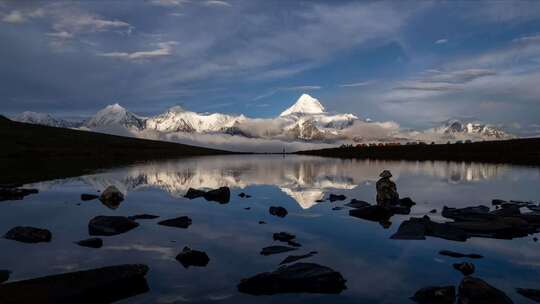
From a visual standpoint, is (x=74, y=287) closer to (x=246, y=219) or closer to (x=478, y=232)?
(x=246, y=219)

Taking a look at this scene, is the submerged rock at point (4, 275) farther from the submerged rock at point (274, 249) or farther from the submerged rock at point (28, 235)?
the submerged rock at point (274, 249)

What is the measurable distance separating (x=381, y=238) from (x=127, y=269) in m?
15.7

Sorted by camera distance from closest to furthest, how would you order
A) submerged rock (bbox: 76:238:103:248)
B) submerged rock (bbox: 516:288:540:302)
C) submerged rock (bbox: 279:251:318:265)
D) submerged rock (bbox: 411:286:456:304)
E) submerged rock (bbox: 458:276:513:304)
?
1. submerged rock (bbox: 458:276:513:304)
2. submerged rock (bbox: 411:286:456:304)
3. submerged rock (bbox: 516:288:540:302)
4. submerged rock (bbox: 279:251:318:265)
5. submerged rock (bbox: 76:238:103:248)

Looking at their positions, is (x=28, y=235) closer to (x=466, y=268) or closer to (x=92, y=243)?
(x=92, y=243)

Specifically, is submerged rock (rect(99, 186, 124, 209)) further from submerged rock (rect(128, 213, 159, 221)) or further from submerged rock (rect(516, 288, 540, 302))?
submerged rock (rect(516, 288, 540, 302))

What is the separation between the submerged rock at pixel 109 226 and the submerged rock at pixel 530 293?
2281cm

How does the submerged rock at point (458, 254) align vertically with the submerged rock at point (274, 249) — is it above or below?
above

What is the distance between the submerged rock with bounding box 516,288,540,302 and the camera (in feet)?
54.3

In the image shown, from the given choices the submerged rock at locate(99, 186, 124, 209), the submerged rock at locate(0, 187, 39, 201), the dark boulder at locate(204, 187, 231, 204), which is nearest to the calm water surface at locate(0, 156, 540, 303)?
the submerged rock at locate(99, 186, 124, 209)

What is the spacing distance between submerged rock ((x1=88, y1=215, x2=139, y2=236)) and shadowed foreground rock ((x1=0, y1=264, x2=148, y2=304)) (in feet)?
33.0

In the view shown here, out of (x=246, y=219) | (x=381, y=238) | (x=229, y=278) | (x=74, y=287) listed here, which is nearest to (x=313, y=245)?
(x=381, y=238)

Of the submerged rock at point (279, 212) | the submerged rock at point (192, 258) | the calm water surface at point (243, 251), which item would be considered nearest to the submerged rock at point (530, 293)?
the calm water surface at point (243, 251)

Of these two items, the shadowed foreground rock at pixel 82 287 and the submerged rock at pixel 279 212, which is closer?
the shadowed foreground rock at pixel 82 287

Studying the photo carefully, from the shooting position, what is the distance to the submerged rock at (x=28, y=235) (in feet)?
82.4
